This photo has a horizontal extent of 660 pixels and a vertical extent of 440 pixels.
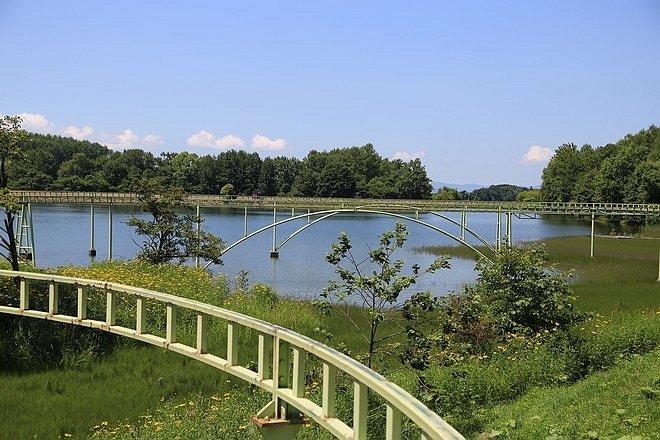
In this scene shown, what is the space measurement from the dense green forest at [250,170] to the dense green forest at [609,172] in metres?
23.3

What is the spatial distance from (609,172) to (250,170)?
6758cm

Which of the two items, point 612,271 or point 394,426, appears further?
point 612,271

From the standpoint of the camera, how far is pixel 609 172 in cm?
7881

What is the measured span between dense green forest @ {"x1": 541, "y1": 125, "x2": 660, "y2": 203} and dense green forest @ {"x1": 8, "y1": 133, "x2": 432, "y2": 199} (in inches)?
917

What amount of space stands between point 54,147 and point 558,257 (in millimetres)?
102900

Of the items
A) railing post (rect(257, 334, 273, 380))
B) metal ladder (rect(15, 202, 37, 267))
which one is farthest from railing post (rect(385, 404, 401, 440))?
metal ladder (rect(15, 202, 37, 267))

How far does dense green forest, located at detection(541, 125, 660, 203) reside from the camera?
72.9m

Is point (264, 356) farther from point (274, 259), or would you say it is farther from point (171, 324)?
Answer: point (274, 259)

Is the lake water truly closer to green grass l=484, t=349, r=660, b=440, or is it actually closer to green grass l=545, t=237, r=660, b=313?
green grass l=545, t=237, r=660, b=313

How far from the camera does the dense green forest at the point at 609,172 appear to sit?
2872 inches

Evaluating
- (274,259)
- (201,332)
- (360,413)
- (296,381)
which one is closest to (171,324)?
(201,332)

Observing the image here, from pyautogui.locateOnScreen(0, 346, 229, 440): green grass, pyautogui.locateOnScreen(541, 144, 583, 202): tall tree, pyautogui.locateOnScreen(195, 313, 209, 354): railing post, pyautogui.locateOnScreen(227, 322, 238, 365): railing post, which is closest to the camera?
pyautogui.locateOnScreen(227, 322, 238, 365): railing post

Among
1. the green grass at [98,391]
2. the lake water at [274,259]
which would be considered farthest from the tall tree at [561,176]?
the green grass at [98,391]

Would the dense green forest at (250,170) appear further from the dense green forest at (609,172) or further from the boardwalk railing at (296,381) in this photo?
the boardwalk railing at (296,381)
